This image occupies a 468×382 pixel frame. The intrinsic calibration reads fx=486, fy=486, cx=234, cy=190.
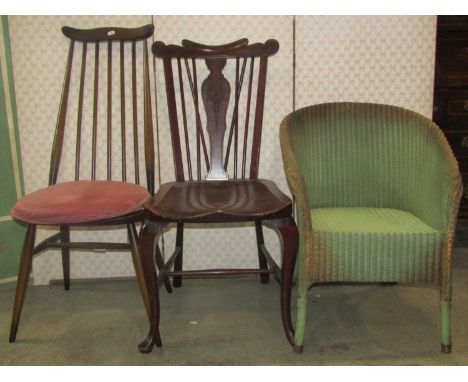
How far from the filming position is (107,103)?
6.57 feet

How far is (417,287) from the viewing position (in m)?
2.09

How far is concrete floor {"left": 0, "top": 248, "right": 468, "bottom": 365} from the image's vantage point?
159 centimetres

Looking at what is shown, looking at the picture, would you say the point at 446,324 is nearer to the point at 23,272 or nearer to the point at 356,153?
the point at 356,153

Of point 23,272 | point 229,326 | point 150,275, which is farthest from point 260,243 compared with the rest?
point 23,272

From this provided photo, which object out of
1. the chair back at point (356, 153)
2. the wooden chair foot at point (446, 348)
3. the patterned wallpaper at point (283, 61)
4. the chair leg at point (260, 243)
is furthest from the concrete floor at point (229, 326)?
the patterned wallpaper at point (283, 61)

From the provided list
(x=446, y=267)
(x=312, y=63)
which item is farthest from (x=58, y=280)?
(x=446, y=267)

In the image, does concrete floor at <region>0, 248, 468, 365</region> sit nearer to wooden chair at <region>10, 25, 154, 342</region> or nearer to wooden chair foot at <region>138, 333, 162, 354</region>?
wooden chair foot at <region>138, 333, 162, 354</region>

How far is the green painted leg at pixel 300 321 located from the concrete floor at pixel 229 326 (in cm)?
3

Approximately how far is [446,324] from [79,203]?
4.06 feet

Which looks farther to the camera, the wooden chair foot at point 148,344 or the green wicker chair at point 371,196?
the wooden chair foot at point 148,344

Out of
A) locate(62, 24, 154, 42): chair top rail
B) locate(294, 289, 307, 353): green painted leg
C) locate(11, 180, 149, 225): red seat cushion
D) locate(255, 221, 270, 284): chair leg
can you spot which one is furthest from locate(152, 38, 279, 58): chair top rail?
locate(294, 289, 307, 353): green painted leg

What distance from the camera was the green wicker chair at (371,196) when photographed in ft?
4.89

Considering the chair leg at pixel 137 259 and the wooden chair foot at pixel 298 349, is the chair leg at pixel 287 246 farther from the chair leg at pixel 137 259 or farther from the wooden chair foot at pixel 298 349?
the chair leg at pixel 137 259

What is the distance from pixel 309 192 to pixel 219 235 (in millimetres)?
516
